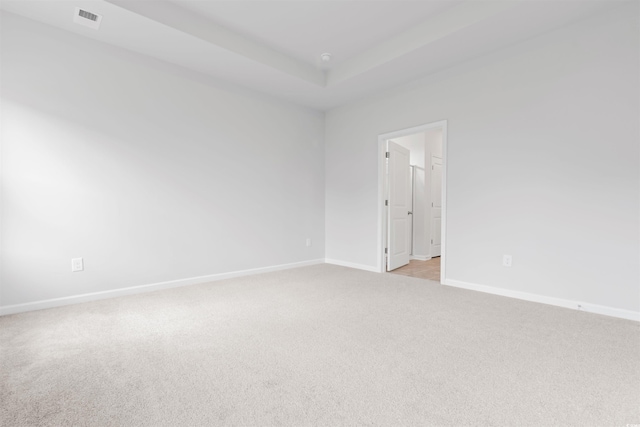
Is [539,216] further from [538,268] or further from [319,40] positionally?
[319,40]

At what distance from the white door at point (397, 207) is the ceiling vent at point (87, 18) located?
3.44 m

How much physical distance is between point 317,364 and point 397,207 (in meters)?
3.22

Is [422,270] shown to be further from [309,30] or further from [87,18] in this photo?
[87,18]

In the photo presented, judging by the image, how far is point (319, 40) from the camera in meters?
3.21

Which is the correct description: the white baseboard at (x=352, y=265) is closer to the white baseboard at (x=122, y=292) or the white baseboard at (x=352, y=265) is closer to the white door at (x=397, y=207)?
the white door at (x=397, y=207)

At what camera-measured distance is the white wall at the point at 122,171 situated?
252 centimetres

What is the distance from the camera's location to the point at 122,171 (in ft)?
9.84

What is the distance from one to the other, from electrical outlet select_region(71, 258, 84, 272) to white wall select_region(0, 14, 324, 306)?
0.04 metres

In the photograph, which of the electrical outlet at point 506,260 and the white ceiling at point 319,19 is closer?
the white ceiling at point 319,19

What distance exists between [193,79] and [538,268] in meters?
4.19

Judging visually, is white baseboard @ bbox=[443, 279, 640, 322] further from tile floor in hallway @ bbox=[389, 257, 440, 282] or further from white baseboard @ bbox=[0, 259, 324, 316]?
white baseboard @ bbox=[0, 259, 324, 316]

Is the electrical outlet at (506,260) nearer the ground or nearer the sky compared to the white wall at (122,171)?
nearer the ground

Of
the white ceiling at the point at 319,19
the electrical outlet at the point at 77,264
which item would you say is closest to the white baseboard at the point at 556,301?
the white ceiling at the point at 319,19

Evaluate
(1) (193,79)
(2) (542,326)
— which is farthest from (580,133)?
(1) (193,79)
